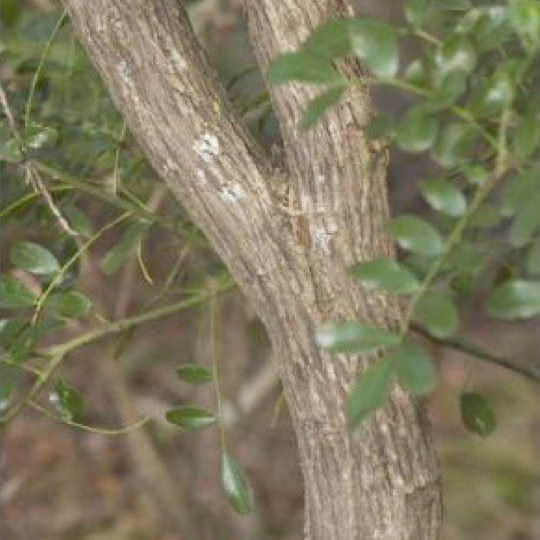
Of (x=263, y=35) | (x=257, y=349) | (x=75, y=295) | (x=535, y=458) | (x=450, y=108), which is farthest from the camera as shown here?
(x=535, y=458)

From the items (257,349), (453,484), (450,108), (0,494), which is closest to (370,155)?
(450,108)

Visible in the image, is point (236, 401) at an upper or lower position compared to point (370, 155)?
lower

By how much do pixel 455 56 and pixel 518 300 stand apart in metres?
0.14

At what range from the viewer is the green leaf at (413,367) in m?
0.79

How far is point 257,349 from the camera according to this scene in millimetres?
3217

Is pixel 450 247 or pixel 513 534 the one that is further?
pixel 513 534

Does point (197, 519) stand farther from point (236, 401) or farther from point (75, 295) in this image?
point (75, 295)

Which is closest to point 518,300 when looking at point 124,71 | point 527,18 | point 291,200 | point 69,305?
point 527,18

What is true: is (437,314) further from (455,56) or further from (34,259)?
(34,259)

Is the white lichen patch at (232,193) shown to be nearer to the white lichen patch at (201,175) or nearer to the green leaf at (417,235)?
the white lichen patch at (201,175)

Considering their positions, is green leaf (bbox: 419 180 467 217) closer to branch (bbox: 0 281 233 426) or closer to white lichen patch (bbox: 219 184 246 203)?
white lichen patch (bbox: 219 184 246 203)

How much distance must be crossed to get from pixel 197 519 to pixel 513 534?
41.9 inches

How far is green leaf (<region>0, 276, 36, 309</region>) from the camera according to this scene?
1.18 metres

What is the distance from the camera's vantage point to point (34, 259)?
47.3 inches
